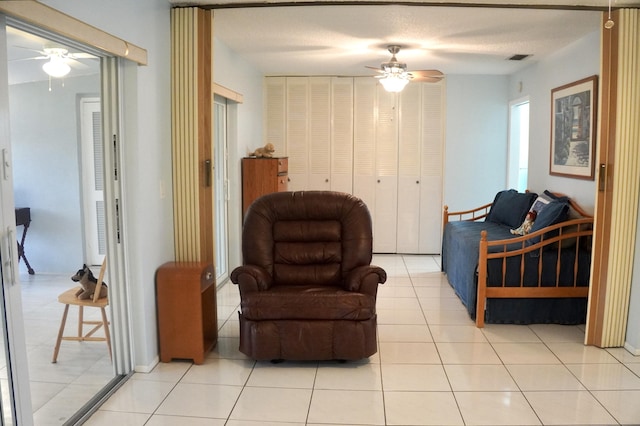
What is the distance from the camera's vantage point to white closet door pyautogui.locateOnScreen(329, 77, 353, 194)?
7.20m

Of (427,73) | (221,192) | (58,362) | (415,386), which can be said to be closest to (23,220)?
(58,362)

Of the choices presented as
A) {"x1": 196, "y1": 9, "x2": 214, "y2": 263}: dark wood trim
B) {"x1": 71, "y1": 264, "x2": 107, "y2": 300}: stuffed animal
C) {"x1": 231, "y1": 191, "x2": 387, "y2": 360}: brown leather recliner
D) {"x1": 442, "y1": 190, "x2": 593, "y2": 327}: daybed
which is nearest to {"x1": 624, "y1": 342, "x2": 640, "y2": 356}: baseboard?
{"x1": 442, "y1": 190, "x2": 593, "y2": 327}: daybed

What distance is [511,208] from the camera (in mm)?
5738

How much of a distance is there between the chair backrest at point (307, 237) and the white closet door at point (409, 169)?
3339 millimetres

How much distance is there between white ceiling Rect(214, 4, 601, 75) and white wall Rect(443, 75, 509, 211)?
72 cm

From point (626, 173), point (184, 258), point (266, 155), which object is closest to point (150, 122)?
point (184, 258)

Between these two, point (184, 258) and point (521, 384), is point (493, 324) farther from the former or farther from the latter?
point (184, 258)

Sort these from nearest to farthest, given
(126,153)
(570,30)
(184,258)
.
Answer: (126,153), (184,258), (570,30)

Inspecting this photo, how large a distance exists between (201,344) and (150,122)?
1477 mm

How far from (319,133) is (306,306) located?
4121mm

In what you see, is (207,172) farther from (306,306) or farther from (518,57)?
(518,57)

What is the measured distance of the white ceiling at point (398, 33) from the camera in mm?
3982

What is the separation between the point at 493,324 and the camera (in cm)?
446

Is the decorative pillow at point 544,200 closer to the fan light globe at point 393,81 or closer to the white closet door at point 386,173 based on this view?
the fan light globe at point 393,81
